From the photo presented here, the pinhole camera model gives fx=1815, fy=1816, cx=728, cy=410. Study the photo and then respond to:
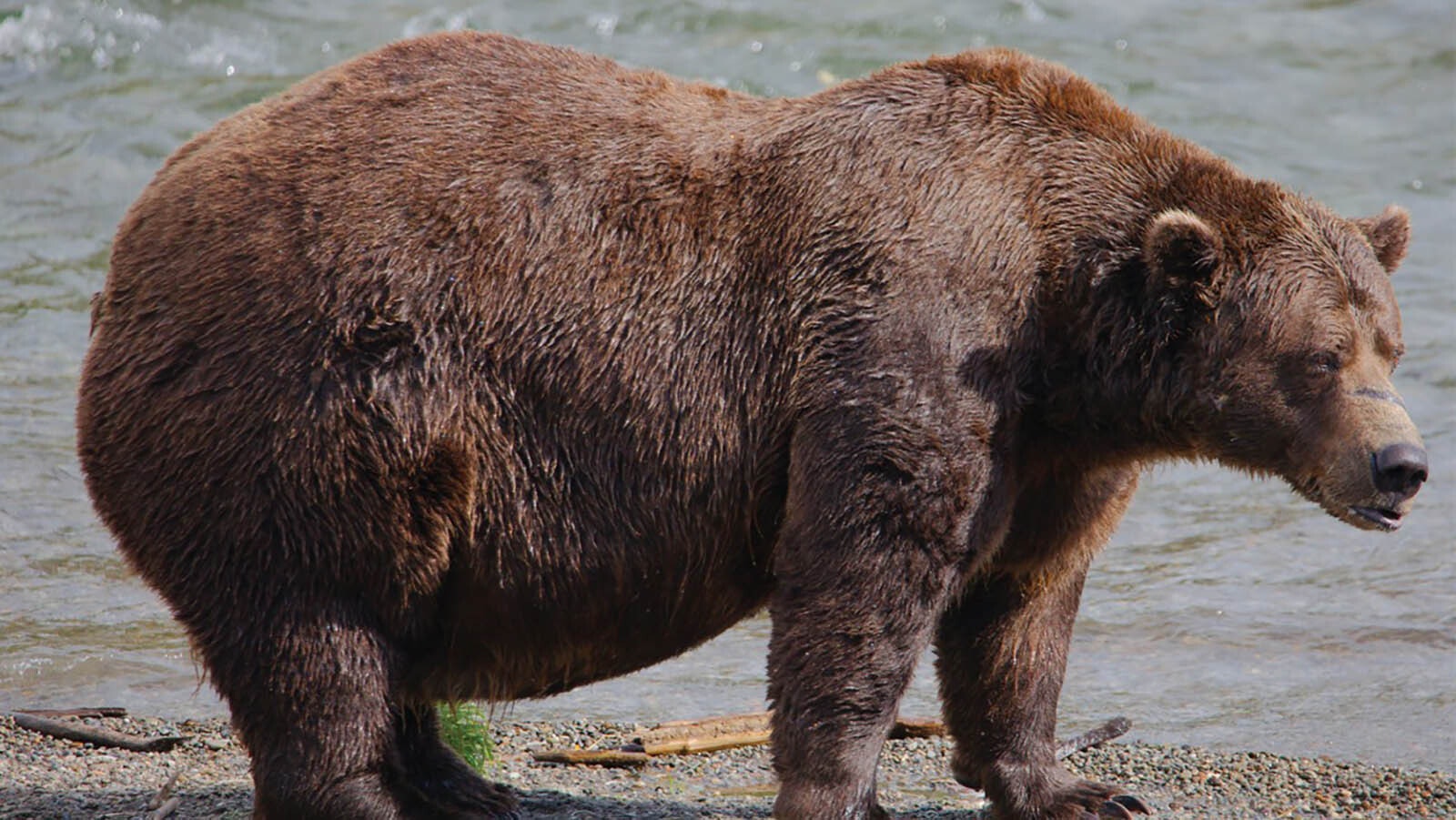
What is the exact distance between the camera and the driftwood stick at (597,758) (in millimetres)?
7129

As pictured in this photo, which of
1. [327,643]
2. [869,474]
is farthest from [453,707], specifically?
[869,474]

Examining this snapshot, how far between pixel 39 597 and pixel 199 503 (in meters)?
3.98

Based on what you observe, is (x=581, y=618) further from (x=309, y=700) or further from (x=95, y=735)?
(x=95, y=735)

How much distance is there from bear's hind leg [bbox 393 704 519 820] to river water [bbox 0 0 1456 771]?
146 cm

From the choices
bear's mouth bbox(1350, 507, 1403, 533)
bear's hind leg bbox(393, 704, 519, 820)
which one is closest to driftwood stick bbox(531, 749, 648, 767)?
bear's hind leg bbox(393, 704, 519, 820)

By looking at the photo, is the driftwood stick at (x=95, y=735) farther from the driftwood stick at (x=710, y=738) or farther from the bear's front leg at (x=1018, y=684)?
the bear's front leg at (x=1018, y=684)

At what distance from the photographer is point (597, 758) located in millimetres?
7137

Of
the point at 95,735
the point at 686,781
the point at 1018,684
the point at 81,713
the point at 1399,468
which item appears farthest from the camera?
the point at 81,713

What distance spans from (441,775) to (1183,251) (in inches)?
123

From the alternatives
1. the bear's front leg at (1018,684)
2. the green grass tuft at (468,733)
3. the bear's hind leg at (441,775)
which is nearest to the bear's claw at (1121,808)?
the bear's front leg at (1018,684)

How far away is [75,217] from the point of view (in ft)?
48.4

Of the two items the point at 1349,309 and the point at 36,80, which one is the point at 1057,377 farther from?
the point at 36,80

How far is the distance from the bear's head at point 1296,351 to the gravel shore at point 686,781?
68.3 inches

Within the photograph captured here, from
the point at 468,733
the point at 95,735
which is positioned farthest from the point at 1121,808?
the point at 95,735
